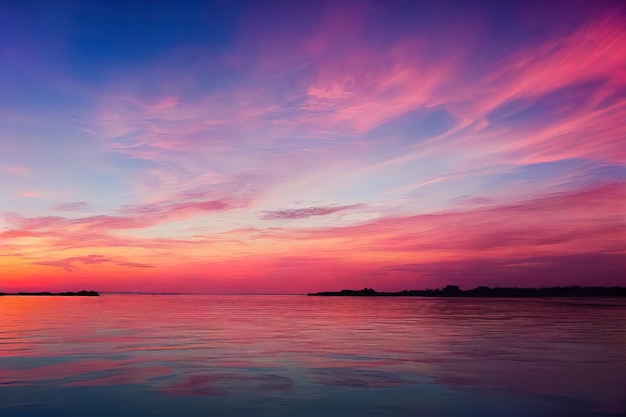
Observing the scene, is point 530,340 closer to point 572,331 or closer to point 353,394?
point 572,331

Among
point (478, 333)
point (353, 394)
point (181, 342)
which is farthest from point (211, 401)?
point (478, 333)

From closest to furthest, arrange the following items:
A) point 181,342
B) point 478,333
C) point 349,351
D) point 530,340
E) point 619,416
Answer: point 619,416
point 349,351
point 181,342
point 530,340
point 478,333

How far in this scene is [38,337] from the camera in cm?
3173

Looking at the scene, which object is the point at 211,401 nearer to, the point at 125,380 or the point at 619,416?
the point at 125,380

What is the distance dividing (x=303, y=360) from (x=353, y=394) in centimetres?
699

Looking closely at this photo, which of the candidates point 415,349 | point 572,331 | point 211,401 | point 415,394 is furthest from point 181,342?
point 572,331

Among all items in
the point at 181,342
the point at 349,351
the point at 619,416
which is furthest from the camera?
the point at 181,342

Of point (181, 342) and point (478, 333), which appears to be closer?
point (181, 342)

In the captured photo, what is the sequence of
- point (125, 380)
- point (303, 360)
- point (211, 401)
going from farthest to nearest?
point (303, 360)
point (125, 380)
point (211, 401)

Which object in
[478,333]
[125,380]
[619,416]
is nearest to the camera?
[619,416]

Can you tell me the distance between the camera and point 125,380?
17375 mm

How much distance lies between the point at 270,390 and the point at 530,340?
21796mm

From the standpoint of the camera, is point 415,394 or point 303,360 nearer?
point 415,394

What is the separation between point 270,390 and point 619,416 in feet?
32.8
